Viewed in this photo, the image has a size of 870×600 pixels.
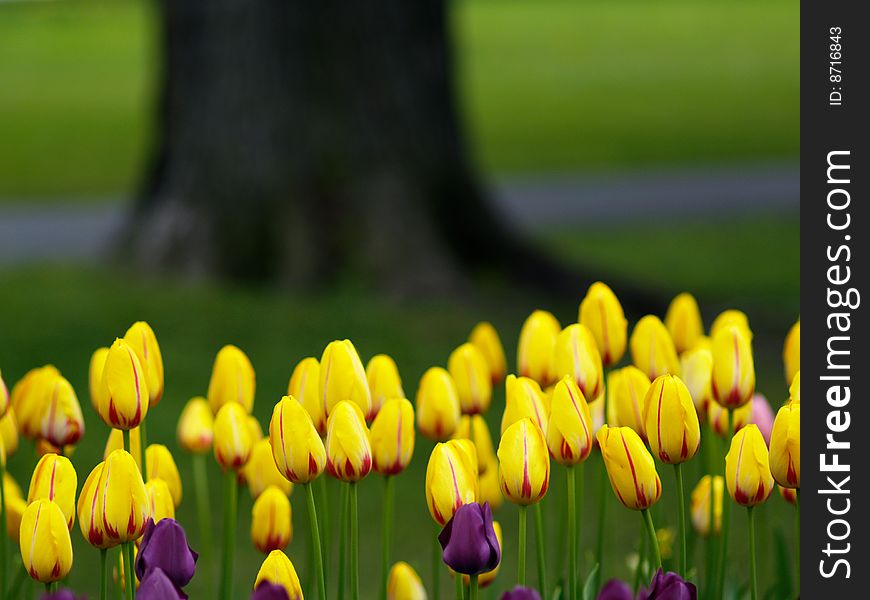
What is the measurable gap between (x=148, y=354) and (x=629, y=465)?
0.66 meters

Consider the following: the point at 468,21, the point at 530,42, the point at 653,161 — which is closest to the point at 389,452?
the point at 653,161

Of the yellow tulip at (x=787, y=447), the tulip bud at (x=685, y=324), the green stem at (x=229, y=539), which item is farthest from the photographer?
the tulip bud at (x=685, y=324)

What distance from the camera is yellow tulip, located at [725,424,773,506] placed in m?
1.80

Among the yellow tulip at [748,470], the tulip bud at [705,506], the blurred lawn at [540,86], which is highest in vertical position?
the blurred lawn at [540,86]

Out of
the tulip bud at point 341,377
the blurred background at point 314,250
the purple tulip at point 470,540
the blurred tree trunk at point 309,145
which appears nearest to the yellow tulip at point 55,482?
the tulip bud at point 341,377

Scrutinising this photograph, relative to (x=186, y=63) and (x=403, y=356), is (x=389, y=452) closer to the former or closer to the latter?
(x=403, y=356)

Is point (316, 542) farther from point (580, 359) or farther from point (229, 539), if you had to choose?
point (580, 359)

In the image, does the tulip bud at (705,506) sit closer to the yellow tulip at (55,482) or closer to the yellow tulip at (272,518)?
the yellow tulip at (272,518)

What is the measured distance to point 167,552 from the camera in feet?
5.45

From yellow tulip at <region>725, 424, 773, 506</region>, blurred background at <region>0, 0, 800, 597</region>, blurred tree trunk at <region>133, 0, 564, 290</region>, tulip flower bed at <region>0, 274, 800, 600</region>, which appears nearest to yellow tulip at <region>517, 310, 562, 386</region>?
tulip flower bed at <region>0, 274, 800, 600</region>

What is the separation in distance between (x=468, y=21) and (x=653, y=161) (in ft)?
51.5

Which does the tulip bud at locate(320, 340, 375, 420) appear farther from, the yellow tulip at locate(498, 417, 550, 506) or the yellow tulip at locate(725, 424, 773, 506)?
the yellow tulip at locate(725, 424, 773, 506)

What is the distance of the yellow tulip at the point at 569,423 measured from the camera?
179 cm

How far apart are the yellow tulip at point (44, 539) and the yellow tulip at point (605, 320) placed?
2.90ft
